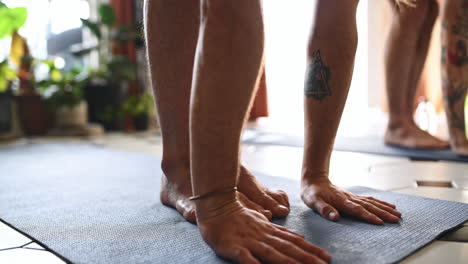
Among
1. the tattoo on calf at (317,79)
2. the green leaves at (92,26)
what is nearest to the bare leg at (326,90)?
the tattoo on calf at (317,79)

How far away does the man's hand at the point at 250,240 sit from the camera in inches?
27.0

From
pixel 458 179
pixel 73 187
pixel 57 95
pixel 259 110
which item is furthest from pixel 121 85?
pixel 458 179

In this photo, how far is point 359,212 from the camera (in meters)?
0.93

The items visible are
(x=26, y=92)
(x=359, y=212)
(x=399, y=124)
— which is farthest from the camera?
(x=26, y=92)

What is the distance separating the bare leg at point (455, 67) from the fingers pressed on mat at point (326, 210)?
1027 millimetres

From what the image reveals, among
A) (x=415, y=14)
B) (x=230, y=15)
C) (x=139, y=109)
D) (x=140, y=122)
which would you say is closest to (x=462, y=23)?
(x=415, y=14)

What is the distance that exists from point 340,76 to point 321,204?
31 cm

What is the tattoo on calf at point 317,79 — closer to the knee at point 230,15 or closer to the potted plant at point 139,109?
the knee at point 230,15

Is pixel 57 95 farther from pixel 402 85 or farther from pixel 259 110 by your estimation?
pixel 402 85

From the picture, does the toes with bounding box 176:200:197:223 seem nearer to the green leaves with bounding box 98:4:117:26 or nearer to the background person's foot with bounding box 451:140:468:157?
the background person's foot with bounding box 451:140:468:157

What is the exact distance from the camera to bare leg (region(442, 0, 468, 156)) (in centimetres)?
168

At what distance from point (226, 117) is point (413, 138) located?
1.55m

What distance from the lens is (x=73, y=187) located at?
1449 mm

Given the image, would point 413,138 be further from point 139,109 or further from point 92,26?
point 92,26
